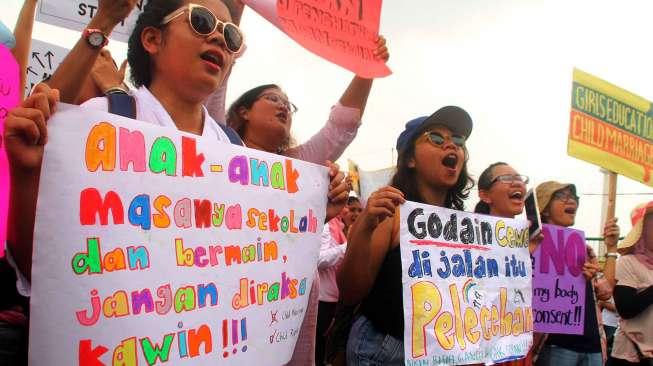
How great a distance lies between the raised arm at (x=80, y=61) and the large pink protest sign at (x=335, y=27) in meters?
0.73

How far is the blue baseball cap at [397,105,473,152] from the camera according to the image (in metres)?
2.84

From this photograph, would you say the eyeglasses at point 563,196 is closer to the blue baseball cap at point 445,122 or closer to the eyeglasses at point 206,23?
the blue baseball cap at point 445,122

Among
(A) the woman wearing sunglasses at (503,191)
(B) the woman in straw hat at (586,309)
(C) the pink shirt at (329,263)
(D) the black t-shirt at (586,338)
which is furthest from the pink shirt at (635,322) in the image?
(C) the pink shirt at (329,263)

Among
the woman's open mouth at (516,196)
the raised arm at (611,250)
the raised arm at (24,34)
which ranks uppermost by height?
the raised arm at (24,34)

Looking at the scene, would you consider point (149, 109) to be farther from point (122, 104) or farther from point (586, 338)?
point (586, 338)

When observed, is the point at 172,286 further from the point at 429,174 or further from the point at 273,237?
the point at 429,174

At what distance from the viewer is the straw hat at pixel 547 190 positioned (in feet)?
12.7

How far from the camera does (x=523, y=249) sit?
10.6 ft

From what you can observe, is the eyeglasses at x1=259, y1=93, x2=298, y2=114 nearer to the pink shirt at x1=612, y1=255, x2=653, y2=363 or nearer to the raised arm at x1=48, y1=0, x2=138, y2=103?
the raised arm at x1=48, y1=0, x2=138, y2=103

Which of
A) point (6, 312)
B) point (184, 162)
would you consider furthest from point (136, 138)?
point (6, 312)

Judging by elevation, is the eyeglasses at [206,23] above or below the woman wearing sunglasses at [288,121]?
above

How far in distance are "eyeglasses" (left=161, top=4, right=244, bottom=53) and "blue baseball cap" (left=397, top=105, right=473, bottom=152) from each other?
1143 millimetres

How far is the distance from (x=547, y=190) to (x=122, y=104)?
2.86 m

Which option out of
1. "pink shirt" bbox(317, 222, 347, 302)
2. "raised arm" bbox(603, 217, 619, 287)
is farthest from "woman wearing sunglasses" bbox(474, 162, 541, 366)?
"pink shirt" bbox(317, 222, 347, 302)
